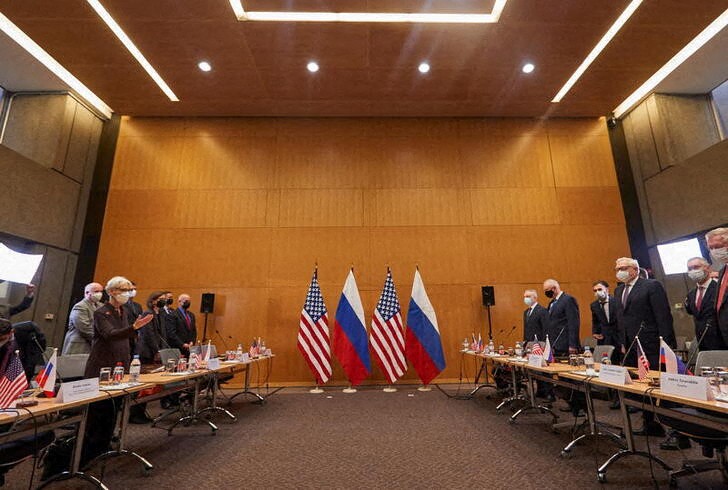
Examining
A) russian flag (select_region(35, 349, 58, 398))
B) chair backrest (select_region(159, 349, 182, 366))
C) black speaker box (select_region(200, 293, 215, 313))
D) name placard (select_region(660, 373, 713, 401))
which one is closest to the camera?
name placard (select_region(660, 373, 713, 401))

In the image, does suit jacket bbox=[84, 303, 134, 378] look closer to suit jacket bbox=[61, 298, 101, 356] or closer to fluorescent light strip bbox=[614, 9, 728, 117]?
suit jacket bbox=[61, 298, 101, 356]

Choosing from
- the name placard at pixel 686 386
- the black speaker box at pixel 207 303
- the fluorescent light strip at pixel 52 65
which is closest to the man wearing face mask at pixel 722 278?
the name placard at pixel 686 386

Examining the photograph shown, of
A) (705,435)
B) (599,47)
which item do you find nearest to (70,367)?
(705,435)

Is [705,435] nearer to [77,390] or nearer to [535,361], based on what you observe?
[535,361]

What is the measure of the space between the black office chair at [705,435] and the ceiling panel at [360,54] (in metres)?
4.88

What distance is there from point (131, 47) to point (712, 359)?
7.94m

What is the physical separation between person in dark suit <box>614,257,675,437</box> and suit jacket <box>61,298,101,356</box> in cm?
509

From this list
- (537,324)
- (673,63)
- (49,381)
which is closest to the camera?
(49,381)

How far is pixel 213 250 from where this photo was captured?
283 inches

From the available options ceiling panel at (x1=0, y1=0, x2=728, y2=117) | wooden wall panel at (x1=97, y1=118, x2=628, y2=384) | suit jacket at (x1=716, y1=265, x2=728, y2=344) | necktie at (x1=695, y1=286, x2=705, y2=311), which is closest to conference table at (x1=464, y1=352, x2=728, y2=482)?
suit jacket at (x1=716, y1=265, x2=728, y2=344)

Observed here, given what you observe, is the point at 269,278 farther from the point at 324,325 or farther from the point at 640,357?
the point at 640,357

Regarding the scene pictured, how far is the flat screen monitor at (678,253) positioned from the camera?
6.27 meters

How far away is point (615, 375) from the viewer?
2.37 metres

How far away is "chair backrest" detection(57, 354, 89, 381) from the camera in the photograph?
3.13 m
